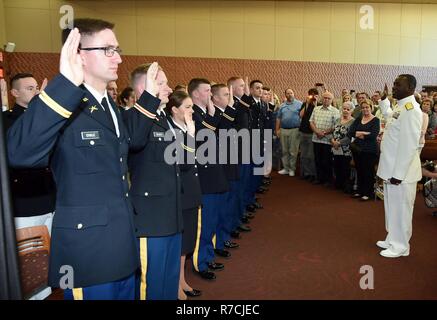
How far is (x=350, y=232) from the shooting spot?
443 centimetres

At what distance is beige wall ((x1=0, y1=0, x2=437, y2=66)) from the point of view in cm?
836

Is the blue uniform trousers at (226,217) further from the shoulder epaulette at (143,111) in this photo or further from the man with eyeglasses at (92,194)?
the man with eyeglasses at (92,194)

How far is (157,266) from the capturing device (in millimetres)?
2148

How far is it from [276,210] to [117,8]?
20.4 ft

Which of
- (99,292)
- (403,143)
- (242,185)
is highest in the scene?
(403,143)

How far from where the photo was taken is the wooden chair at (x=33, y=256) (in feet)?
5.64

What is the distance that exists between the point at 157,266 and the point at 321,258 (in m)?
2.03

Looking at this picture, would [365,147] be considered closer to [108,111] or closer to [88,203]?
[108,111]

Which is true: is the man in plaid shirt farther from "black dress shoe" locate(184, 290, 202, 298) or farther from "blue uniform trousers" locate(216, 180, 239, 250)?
"black dress shoe" locate(184, 290, 202, 298)

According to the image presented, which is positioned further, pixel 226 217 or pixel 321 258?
pixel 226 217

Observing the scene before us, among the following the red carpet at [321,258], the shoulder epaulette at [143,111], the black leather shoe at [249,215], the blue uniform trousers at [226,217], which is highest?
the shoulder epaulette at [143,111]

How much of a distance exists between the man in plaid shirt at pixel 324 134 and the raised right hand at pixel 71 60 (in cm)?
591

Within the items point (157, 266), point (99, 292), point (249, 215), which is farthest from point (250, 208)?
point (99, 292)

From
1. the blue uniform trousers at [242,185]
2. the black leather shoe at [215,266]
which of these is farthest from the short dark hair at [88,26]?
the blue uniform trousers at [242,185]
